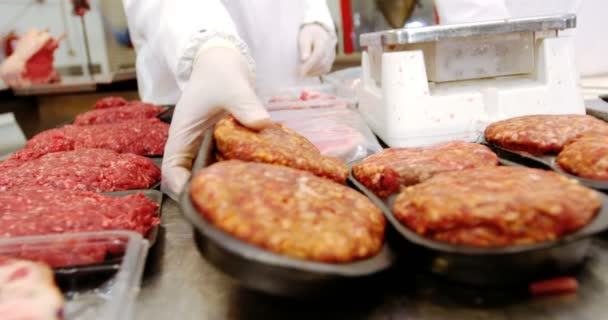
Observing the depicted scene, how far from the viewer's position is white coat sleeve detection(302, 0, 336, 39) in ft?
8.48

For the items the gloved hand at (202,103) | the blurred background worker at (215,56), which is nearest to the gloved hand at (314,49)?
the blurred background worker at (215,56)

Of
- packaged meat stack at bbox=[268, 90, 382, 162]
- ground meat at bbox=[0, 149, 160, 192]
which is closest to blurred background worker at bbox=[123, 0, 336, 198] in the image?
ground meat at bbox=[0, 149, 160, 192]

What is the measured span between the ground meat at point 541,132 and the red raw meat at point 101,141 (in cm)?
118

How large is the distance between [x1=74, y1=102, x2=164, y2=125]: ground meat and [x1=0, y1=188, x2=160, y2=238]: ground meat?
3.60 feet

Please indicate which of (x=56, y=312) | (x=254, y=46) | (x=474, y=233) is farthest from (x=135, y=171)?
(x=254, y=46)

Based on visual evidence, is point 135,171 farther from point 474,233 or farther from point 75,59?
point 75,59

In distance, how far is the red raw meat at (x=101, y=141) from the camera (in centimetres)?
175

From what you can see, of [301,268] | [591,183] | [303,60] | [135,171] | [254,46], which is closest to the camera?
[301,268]

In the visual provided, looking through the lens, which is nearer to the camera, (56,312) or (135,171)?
(56,312)

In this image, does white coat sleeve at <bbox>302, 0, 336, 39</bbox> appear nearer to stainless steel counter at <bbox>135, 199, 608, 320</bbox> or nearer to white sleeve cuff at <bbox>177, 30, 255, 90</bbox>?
white sleeve cuff at <bbox>177, 30, 255, 90</bbox>

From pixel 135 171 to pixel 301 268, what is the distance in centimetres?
93

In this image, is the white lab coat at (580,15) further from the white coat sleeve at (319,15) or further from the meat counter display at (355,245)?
the meat counter display at (355,245)

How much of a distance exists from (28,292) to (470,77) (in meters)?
1.33

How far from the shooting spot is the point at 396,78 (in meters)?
1.44
